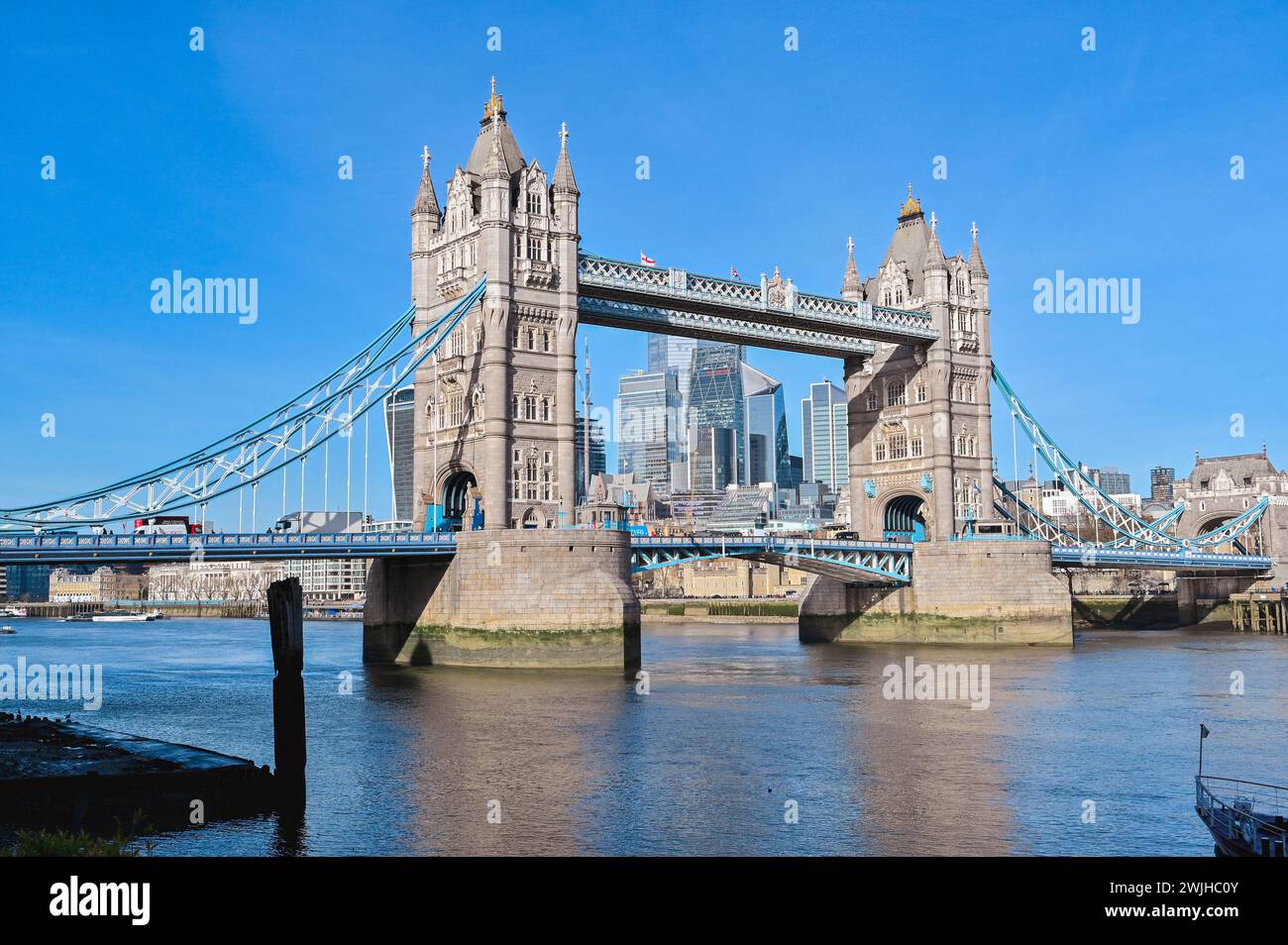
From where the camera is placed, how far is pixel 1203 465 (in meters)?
116

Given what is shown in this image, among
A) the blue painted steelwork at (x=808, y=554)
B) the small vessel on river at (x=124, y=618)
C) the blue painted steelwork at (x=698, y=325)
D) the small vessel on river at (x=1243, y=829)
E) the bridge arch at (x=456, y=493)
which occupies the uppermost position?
the blue painted steelwork at (x=698, y=325)

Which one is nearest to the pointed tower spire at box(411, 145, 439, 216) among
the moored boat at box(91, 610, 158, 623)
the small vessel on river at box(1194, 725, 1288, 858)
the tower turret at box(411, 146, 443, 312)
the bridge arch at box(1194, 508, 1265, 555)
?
the tower turret at box(411, 146, 443, 312)

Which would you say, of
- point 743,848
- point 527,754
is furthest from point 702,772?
point 743,848

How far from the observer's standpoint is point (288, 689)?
26109 millimetres

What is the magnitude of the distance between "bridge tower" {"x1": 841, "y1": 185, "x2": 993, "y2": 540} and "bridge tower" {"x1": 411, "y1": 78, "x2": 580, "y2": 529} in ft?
89.2

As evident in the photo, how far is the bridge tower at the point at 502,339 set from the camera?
56.8 meters

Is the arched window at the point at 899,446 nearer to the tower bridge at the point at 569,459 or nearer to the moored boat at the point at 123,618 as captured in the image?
the tower bridge at the point at 569,459

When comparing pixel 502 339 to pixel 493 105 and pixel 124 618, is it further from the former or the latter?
pixel 124 618

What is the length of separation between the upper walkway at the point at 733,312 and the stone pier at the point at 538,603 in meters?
14.1

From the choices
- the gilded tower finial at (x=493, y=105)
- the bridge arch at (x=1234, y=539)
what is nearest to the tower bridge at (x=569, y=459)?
the gilded tower finial at (x=493, y=105)
